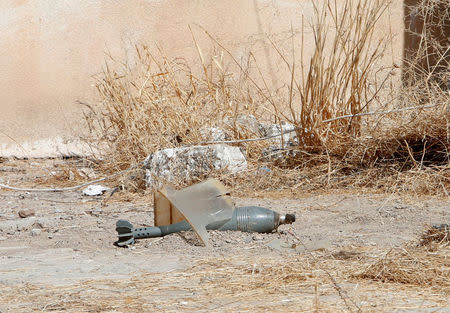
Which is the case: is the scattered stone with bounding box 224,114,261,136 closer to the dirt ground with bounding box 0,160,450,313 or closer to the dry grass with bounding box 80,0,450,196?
the dry grass with bounding box 80,0,450,196

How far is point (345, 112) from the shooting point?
4402 mm

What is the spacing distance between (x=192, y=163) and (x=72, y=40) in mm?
2375

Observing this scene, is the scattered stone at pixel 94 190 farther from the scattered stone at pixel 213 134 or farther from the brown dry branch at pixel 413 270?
the brown dry branch at pixel 413 270

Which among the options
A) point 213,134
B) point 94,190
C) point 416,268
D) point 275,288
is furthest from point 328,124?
point 275,288

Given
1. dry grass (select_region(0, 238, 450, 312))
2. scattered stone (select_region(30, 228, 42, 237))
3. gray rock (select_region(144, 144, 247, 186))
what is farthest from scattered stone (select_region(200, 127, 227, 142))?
dry grass (select_region(0, 238, 450, 312))

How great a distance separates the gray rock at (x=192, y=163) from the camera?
4.57 m

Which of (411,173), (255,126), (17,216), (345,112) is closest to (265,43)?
(255,126)

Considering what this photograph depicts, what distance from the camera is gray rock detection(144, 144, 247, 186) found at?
457 cm

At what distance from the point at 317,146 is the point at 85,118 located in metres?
2.64

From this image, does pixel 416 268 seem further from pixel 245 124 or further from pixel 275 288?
pixel 245 124

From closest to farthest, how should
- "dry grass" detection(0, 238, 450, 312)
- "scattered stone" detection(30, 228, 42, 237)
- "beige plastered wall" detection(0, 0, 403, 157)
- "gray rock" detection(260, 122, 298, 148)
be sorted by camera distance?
"dry grass" detection(0, 238, 450, 312) → "scattered stone" detection(30, 228, 42, 237) → "gray rock" detection(260, 122, 298, 148) → "beige plastered wall" detection(0, 0, 403, 157)

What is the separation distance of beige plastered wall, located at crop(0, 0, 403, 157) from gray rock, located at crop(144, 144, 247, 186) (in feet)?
5.97

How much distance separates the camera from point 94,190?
480 centimetres

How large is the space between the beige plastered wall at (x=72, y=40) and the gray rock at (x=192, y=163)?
5.97ft
